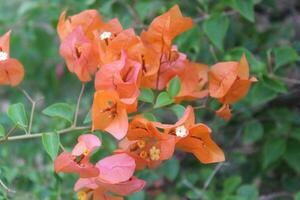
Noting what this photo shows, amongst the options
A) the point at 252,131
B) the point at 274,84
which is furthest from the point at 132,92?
the point at 252,131

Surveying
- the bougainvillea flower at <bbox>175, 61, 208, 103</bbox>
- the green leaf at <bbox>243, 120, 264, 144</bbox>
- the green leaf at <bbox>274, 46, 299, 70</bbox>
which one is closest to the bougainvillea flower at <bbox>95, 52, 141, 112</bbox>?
the bougainvillea flower at <bbox>175, 61, 208, 103</bbox>

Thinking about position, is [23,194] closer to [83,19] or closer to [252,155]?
[83,19]

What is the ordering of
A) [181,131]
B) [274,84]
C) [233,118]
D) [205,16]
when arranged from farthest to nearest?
[233,118]
[205,16]
[274,84]
[181,131]

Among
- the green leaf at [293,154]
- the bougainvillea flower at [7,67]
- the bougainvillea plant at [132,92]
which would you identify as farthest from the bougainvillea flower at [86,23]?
the green leaf at [293,154]

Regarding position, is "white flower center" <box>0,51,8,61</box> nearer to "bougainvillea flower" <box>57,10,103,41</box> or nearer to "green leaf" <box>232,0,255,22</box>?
"bougainvillea flower" <box>57,10,103,41</box>

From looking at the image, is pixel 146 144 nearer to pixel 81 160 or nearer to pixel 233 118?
pixel 81 160

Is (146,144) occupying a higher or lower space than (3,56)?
lower

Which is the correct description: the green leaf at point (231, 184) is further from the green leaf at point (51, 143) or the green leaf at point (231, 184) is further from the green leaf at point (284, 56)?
the green leaf at point (51, 143)
